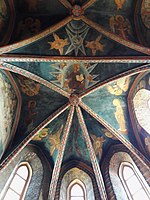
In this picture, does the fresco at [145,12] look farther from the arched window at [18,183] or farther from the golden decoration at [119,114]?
the arched window at [18,183]

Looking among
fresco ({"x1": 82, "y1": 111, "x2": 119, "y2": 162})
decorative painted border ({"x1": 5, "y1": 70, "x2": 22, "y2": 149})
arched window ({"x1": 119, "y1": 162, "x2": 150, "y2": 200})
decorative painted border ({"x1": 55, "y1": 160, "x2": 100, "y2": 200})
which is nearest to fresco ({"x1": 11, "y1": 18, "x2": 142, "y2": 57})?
decorative painted border ({"x1": 5, "y1": 70, "x2": 22, "y2": 149})

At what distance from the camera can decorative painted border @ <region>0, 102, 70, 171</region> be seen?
10273 mm

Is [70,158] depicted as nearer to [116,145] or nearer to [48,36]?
[116,145]

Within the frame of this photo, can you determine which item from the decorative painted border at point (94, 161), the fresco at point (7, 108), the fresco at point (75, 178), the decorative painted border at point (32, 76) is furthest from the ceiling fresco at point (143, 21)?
the fresco at point (75, 178)

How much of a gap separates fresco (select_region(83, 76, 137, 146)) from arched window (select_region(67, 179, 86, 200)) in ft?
10.7

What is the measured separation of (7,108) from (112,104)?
524cm

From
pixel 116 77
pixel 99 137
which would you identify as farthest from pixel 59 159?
pixel 116 77

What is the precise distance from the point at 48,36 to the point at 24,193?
7.08 meters

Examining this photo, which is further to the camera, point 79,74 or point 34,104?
point 34,104

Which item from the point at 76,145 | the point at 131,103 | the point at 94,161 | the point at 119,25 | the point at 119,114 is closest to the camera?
the point at 119,25

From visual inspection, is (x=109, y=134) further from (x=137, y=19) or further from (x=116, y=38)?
(x=137, y=19)

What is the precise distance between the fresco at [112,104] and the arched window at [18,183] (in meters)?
4.46

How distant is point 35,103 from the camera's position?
12758mm

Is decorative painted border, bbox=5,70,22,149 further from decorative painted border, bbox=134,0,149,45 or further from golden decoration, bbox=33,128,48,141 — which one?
decorative painted border, bbox=134,0,149,45
